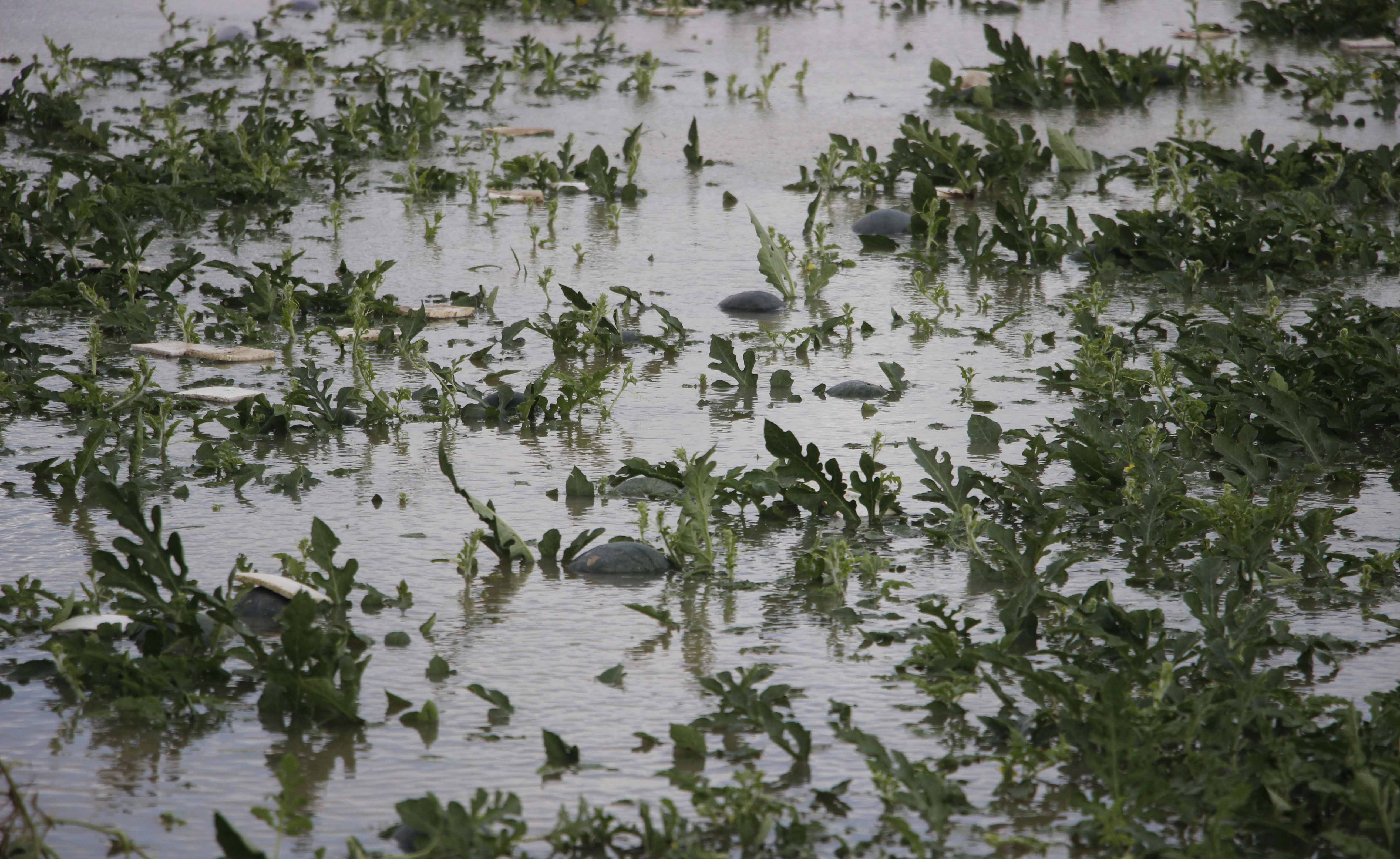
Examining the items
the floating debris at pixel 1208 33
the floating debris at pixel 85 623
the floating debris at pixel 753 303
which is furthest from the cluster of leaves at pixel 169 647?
the floating debris at pixel 1208 33

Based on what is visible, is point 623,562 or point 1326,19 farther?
point 1326,19

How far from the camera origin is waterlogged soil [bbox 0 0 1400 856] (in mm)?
2344

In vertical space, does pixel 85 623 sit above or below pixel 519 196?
below

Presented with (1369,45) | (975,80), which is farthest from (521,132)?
(1369,45)

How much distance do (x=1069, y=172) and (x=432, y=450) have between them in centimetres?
467

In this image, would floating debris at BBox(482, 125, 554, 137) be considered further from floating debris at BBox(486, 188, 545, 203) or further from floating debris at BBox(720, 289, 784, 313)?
floating debris at BBox(720, 289, 784, 313)

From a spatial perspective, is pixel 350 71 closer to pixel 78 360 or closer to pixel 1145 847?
pixel 78 360

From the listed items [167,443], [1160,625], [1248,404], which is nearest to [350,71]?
[167,443]

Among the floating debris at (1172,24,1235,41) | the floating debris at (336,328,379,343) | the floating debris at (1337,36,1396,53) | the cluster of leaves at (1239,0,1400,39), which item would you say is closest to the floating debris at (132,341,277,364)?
the floating debris at (336,328,379,343)

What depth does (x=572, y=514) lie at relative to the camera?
11.5ft

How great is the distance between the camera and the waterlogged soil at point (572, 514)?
2.34 m

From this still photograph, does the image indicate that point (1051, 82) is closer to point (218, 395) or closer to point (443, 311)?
point (443, 311)

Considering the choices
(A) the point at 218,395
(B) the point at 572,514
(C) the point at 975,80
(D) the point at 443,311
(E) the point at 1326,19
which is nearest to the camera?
(B) the point at 572,514

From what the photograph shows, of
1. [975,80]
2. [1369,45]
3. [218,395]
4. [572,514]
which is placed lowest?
[572,514]
